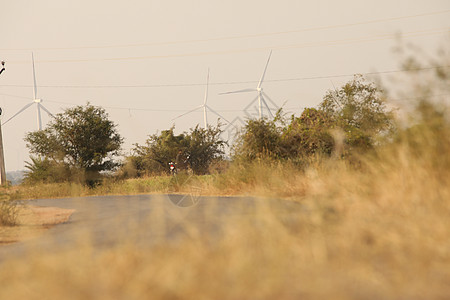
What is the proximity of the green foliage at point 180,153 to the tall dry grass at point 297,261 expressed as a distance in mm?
42337

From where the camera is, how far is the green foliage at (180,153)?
1943 inches

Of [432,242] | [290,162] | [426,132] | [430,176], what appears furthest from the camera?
[290,162]

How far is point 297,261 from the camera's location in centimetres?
411

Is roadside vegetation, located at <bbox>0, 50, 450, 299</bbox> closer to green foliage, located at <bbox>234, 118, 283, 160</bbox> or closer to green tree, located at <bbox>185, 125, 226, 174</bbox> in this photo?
green foliage, located at <bbox>234, 118, 283, 160</bbox>

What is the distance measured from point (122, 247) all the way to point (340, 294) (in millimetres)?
2395

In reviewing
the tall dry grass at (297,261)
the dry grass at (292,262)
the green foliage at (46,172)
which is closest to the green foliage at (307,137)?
the tall dry grass at (297,261)

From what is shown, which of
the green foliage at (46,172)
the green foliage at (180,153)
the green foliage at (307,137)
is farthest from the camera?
the green foliage at (180,153)

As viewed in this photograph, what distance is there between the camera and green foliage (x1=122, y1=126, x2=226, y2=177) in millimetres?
49344

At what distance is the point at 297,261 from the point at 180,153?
146 feet

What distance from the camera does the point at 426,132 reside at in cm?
702

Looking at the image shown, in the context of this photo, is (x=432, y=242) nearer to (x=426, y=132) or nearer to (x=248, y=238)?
(x=248, y=238)

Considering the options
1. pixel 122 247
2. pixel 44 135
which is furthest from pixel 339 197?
pixel 44 135

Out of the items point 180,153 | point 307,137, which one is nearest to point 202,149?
point 180,153

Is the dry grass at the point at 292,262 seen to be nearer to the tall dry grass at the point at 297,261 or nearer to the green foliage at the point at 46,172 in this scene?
the tall dry grass at the point at 297,261
